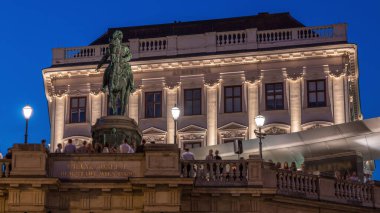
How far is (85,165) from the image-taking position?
1238 inches

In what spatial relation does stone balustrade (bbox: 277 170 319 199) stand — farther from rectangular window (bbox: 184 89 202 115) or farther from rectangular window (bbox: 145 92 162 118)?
rectangular window (bbox: 145 92 162 118)

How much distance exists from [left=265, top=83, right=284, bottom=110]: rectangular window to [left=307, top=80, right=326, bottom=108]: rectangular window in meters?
1.94

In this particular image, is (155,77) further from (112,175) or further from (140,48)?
(112,175)

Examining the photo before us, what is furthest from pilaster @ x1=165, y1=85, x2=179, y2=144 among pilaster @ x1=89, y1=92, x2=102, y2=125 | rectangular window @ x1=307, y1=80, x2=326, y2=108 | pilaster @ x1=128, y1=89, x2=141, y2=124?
rectangular window @ x1=307, y1=80, x2=326, y2=108

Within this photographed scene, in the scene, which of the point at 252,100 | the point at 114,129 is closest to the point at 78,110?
the point at 252,100

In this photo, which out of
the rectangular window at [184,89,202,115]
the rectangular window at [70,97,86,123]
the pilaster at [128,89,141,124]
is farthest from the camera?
the rectangular window at [70,97,86,123]

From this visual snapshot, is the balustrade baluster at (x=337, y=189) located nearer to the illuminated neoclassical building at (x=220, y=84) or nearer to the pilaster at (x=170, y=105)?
the illuminated neoclassical building at (x=220, y=84)

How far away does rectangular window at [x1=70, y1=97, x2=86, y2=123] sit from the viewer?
69.9 meters

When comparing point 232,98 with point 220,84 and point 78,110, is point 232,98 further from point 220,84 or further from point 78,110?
point 78,110

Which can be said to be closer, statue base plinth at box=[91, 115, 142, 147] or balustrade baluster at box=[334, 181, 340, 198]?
balustrade baluster at box=[334, 181, 340, 198]

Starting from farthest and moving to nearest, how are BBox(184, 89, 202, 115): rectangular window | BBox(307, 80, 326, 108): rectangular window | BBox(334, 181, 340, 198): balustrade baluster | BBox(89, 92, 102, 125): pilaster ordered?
BBox(89, 92, 102, 125): pilaster
BBox(184, 89, 202, 115): rectangular window
BBox(307, 80, 326, 108): rectangular window
BBox(334, 181, 340, 198): balustrade baluster

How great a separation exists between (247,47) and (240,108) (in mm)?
4702

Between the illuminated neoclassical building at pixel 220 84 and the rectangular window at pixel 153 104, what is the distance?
0.24 feet

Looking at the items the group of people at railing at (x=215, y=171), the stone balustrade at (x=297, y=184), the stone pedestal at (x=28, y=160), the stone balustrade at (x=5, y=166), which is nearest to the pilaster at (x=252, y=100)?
the stone balustrade at (x=297, y=184)
